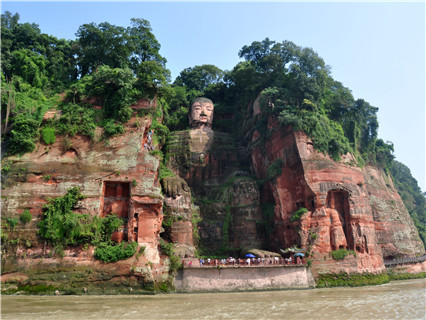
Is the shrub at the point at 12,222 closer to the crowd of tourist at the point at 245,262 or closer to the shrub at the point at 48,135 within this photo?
the shrub at the point at 48,135

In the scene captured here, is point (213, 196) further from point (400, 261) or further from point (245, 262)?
point (400, 261)

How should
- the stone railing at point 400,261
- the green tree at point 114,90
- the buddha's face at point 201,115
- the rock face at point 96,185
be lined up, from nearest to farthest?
the rock face at point 96,185 < the green tree at point 114,90 < the stone railing at point 400,261 < the buddha's face at point 201,115

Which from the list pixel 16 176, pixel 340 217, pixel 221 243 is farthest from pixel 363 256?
pixel 16 176

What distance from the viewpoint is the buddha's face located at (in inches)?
1639

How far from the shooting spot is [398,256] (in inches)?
1521

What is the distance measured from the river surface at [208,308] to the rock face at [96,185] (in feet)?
13.0

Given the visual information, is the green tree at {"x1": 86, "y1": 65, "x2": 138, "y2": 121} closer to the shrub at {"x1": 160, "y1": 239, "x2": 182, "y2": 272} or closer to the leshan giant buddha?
the leshan giant buddha

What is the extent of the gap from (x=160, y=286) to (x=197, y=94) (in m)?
30.6

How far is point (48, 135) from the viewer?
1010 inches

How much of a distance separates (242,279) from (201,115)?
2199 cm

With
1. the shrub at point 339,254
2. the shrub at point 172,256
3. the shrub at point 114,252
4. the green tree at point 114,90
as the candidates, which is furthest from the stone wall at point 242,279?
the green tree at point 114,90

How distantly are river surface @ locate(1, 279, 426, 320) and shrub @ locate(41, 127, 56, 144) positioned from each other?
11247 mm

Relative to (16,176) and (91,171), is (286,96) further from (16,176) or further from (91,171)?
(16,176)

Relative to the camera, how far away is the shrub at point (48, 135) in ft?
83.6
